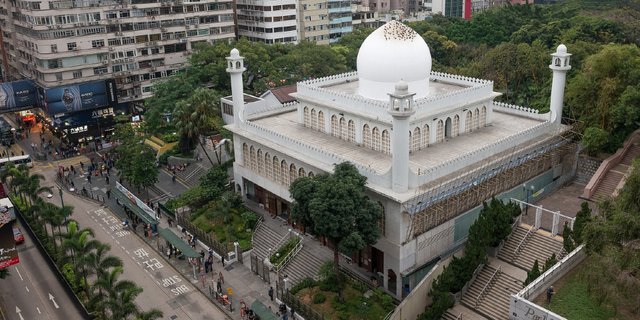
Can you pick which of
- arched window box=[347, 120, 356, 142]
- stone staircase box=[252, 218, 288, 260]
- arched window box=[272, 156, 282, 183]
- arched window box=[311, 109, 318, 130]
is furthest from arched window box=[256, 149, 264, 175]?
arched window box=[347, 120, 356, 142]

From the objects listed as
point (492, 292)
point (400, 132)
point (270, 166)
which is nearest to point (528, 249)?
point (492, 292)

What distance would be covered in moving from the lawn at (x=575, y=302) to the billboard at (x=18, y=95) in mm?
71060

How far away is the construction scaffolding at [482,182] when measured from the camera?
127ft

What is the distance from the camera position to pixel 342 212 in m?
35.8

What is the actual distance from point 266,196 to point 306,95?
9.59m

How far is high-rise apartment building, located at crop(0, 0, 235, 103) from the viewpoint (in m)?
75.5

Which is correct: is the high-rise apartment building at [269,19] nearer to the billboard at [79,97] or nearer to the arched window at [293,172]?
the billboard at [79,97]

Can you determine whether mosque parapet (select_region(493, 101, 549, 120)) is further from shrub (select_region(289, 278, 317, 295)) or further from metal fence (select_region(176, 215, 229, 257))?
metal fence (select_region(176, 215, 229, 257))

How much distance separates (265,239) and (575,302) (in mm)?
24504

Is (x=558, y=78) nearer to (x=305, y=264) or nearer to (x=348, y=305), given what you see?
(x=305, y=264)

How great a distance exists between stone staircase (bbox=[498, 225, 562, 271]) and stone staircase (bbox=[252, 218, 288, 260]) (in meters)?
17.6

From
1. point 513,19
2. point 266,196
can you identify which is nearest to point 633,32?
point 513,19

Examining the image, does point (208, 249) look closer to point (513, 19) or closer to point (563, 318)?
point (563, 318)

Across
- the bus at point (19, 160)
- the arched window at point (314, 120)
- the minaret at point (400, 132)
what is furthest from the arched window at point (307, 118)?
the bus at point (19, 160)
